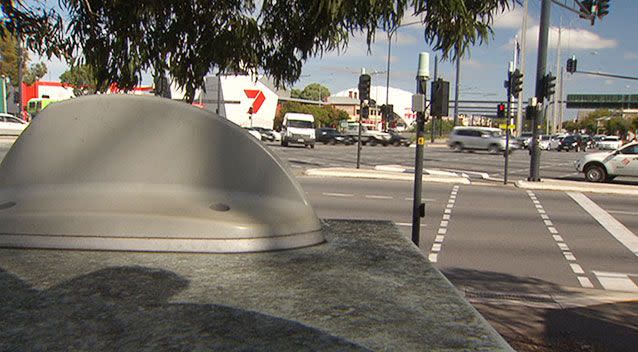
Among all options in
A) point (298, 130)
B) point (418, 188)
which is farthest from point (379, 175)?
point (298, 130)

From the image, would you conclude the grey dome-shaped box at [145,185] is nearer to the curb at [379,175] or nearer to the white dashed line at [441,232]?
the white dashed line at [441,232]

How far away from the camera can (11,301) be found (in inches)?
71.7

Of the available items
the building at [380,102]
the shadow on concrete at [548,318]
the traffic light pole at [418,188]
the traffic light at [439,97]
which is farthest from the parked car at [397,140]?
the building at [380,102]

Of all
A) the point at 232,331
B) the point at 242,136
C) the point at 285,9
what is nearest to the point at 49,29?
the point at 285,9

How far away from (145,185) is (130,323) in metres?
1.27

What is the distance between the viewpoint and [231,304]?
186 centimetres

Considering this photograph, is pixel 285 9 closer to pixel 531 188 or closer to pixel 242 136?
pixel 242 136

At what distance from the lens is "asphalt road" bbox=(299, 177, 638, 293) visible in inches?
298

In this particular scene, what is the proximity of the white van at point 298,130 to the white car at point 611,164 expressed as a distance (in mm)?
22560

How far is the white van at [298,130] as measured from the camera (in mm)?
41812

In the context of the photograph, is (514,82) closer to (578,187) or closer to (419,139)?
(578,187)

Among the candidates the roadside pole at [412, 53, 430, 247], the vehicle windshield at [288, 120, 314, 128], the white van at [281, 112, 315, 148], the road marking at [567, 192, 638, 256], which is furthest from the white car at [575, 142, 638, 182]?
the vehicle windshield at [288, 120, 314, 128]

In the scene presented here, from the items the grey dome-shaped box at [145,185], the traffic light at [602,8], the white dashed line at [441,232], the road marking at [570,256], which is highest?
the traffic light at [602,8]

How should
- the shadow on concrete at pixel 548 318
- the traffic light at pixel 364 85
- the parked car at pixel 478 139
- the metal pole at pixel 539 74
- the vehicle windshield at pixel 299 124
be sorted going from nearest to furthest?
the shadow on concrete at pixel 548 318, the metal pole at pixel 539 74, the traffic light at pixel 364 85, the vehicle windshield at pixel 299 124, the parked car at pixel 478 139
